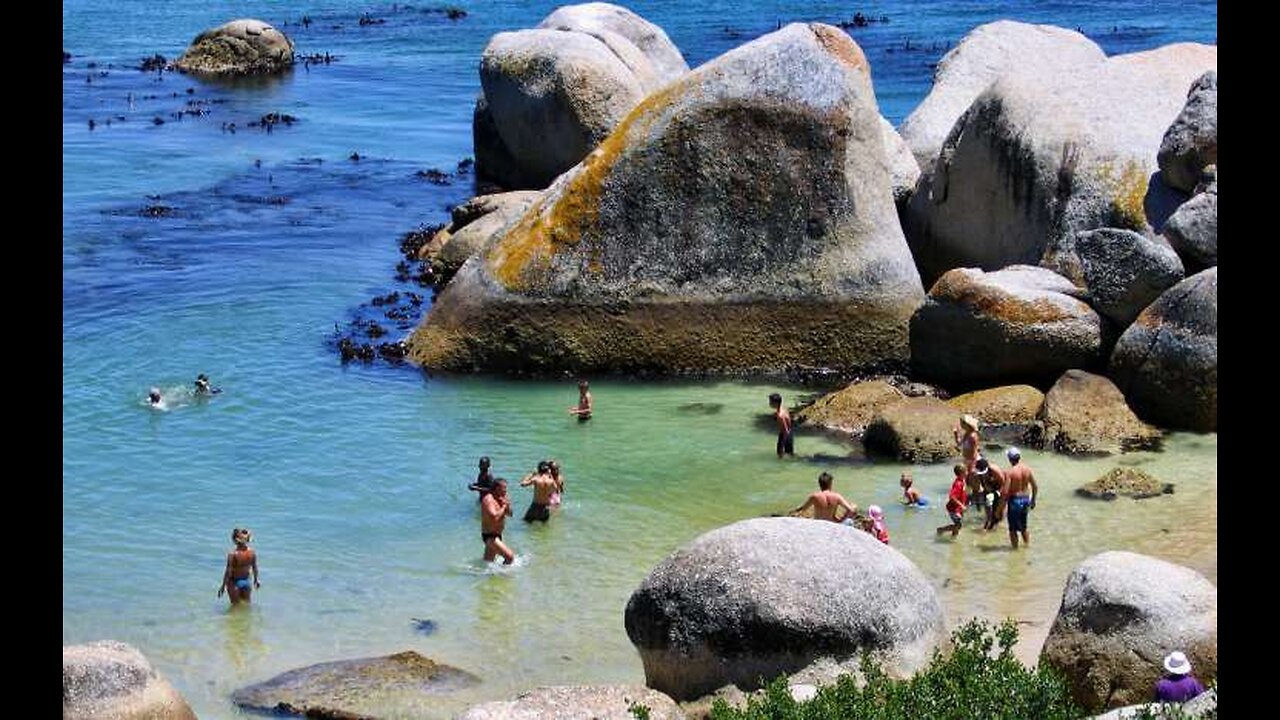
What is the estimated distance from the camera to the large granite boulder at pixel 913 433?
74.2 feet

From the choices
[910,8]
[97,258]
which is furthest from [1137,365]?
[910,8]

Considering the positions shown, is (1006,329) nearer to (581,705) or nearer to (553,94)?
(581,705)

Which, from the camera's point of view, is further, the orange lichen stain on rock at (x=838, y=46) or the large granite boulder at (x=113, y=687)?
the orange lichen stain on rock at (x=838, y=46)

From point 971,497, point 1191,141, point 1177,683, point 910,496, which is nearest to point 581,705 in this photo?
Answer: point 1177,683

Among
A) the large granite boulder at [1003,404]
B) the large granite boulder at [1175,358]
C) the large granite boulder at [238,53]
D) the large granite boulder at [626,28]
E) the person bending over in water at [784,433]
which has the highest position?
the large granite boulder at [238,53]

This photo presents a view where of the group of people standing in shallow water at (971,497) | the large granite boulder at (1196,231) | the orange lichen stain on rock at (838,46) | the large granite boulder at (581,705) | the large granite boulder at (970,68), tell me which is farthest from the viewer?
the large granite boulder at (970,68)

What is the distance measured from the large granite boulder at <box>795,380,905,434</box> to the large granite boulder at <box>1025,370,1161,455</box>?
83.1 inches

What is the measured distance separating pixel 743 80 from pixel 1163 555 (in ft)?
34.4

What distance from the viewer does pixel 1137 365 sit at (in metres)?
23.5

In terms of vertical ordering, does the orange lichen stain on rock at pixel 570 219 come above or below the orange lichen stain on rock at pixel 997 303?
above

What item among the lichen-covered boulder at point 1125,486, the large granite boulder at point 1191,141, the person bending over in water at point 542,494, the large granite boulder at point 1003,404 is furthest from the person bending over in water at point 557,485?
the large granite boulder at point 1191,141

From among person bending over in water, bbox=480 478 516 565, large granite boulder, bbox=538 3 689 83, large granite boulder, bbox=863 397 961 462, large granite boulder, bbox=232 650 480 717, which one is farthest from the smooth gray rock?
large granite boulder, bbox=232 650 480 717

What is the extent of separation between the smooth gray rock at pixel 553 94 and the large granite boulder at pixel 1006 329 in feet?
42.8

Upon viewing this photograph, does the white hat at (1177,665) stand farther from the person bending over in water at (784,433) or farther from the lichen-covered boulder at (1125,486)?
the person bending over in water at (784,433)
